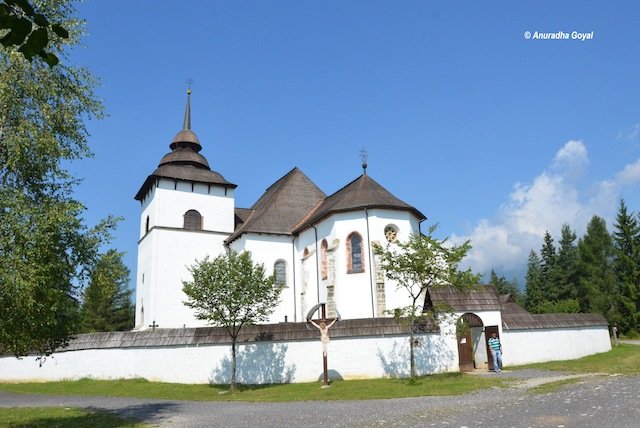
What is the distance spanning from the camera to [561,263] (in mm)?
67125

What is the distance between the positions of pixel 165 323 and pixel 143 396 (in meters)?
14.3

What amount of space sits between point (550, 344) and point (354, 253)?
1037cm

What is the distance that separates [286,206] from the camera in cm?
3447

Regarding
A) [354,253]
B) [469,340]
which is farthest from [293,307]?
[469,340]

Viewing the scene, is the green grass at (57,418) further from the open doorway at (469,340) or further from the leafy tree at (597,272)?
the leafy tree at (597,272)

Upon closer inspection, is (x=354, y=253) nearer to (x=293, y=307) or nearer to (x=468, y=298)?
(x=293, y=307)

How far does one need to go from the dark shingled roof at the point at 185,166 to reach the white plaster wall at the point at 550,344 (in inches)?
856

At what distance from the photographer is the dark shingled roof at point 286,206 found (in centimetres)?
3238

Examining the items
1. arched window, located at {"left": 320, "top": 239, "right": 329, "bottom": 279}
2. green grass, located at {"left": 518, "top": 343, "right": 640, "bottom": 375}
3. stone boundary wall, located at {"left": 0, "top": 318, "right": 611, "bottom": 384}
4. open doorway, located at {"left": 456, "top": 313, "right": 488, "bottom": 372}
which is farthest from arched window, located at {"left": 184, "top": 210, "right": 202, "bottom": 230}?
green grass, located at {"left": 518, "top": 343, "right": 640, "bottom": 375}

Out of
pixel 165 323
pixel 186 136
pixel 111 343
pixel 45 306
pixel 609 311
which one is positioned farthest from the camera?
pixel 609 311

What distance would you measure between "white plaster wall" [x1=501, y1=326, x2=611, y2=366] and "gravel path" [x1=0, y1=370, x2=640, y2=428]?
18.8 feet

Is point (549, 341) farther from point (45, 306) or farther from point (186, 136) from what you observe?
point (186, 136)

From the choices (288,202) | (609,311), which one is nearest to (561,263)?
(609,311)

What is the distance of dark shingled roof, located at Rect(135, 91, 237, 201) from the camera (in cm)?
3412
